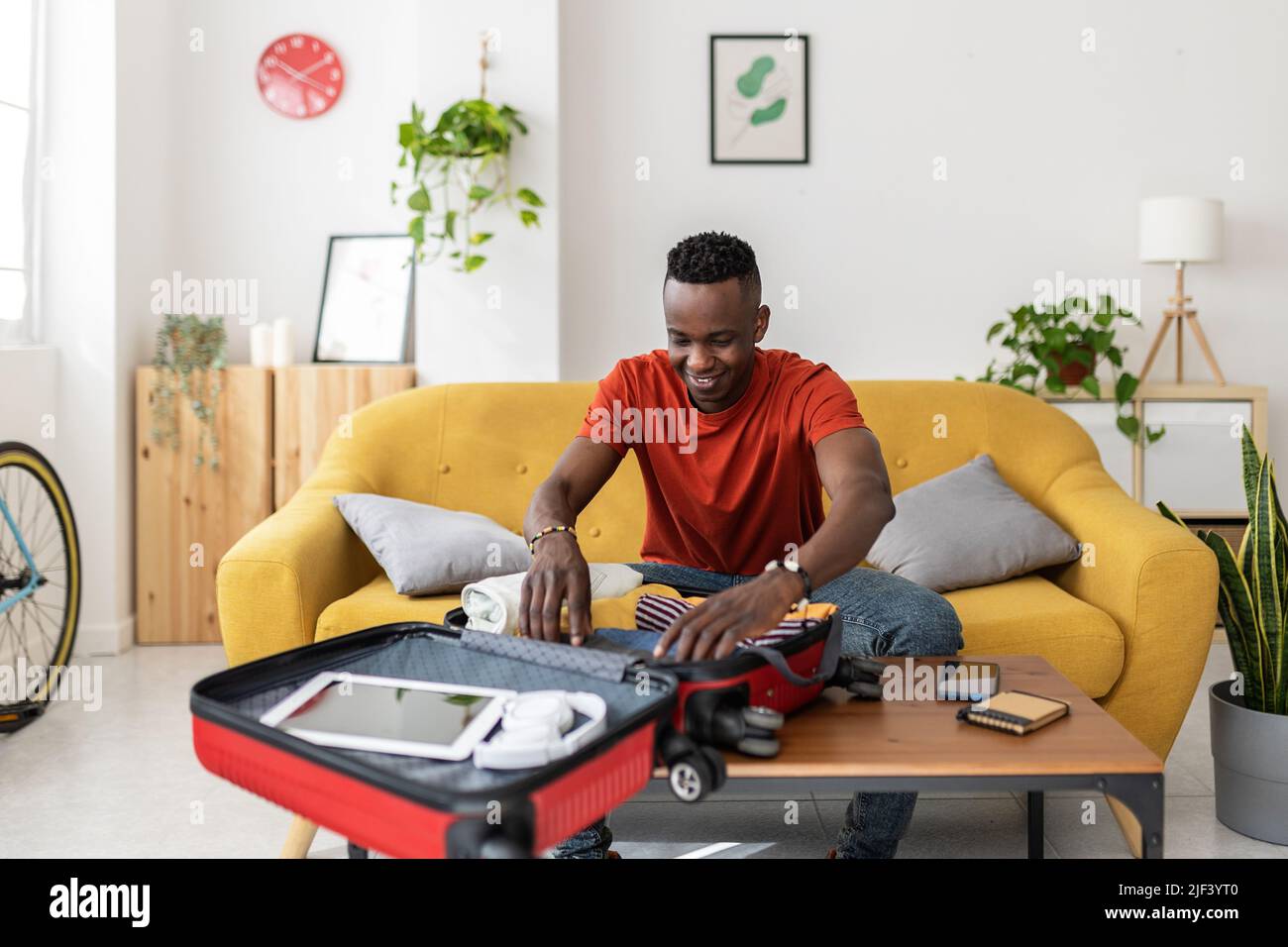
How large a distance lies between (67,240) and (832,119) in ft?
8.29

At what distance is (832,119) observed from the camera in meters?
4.11

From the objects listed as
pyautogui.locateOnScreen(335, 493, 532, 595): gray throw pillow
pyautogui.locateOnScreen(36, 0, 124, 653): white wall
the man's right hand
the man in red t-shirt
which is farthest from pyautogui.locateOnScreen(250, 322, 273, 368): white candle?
the man's right hand

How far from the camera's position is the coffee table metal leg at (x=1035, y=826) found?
82.0 inches

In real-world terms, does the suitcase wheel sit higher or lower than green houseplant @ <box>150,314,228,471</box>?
lower

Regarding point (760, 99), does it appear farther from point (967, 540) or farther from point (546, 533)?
point (546, 533)

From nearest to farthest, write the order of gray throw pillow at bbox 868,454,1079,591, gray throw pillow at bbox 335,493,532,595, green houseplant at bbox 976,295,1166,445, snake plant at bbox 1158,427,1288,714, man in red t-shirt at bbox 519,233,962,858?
1. man in red t-shirt at bbox 519,233,962,858
2. snake plant at bbox 1158,427,1288,714
3. gray throw pillow at bbox 335,493,532,595
4. gray throw pillow at bbox 868,454,1079,591
5. green houseplant at bbox 976,295,1166,445

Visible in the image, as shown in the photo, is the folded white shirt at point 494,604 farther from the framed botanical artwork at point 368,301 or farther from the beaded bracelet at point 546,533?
the framed botanical artwork at point 368,301

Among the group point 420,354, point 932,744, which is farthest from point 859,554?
point 420,354

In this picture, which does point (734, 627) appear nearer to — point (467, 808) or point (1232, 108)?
point (467, 808)

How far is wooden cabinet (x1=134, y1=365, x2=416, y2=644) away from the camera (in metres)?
3.78

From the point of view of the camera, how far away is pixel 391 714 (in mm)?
1252

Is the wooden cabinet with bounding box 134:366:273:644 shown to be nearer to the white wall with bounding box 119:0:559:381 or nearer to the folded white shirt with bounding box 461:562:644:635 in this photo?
the white wall with bounding box 119:0:559:381

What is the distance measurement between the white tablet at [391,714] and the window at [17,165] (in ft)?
8.87

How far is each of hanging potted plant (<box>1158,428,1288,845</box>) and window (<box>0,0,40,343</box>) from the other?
3.30 metres
